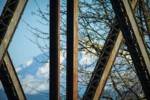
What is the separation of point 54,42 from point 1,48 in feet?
1.94

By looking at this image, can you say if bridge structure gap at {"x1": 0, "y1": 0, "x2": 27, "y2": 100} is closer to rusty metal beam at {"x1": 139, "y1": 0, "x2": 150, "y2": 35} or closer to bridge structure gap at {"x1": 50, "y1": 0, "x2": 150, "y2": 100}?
bridge structure gap at {"x1": 50, "y1": 0, "x2": 150, "y2": 100}

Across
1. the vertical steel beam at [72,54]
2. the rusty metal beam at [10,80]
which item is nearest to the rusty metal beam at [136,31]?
the vertical steel beam at [72,54]

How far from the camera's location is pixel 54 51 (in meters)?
2.57

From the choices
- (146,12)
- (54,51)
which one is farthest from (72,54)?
(146,12)

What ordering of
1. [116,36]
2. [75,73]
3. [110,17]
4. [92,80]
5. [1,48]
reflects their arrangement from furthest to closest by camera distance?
[110,17]
[116,36]
[92,80]
[75,73]
[1,48]

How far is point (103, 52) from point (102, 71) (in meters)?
0.27

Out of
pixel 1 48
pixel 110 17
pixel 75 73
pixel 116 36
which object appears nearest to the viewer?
pixel 1 48

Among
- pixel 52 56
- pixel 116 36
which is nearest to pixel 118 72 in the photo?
pixel 116 36

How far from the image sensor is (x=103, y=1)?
27.6 ft

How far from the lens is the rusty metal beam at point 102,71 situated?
279 centimetres

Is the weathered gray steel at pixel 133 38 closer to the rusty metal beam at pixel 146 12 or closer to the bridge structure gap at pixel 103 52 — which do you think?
the bridge structure gap at pixel 103 52

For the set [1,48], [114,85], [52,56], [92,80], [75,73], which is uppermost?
[1,48]

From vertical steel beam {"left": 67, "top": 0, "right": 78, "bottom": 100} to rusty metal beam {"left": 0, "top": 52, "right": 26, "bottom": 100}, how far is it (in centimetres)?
50

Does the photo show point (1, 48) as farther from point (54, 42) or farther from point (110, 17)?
point (110, 17)
